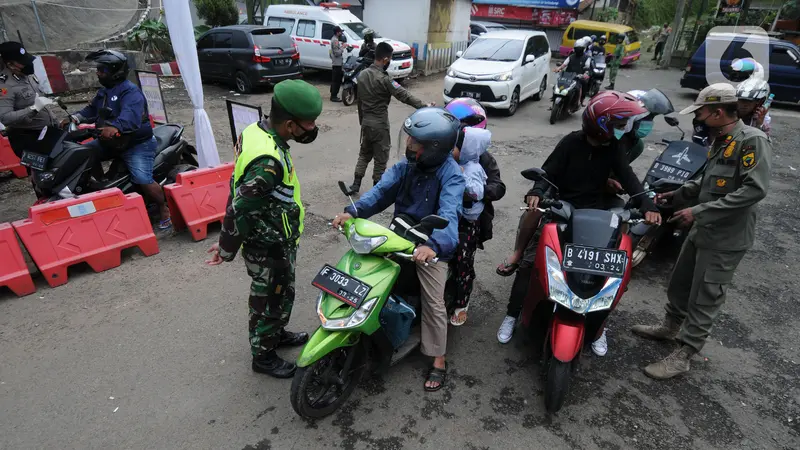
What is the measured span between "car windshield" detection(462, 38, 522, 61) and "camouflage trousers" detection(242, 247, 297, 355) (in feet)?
32.1

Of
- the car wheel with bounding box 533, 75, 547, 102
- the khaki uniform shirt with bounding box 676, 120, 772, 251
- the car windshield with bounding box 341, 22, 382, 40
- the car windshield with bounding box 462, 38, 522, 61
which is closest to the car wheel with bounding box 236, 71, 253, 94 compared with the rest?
the car windshield with bounding box 341, 22, 382, 40

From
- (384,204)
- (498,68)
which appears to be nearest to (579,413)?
(384,204)

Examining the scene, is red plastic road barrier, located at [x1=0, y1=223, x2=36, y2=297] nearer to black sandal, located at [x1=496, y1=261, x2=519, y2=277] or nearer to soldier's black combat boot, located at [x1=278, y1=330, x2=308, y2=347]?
soldier's black combat boot, located at [x1=278, y1=330, x2=308, y2=347]

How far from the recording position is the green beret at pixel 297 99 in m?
2.45

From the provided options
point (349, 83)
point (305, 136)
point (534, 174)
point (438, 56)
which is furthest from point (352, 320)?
point (438, 56)

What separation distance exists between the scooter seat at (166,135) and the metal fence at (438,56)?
12.0 meters

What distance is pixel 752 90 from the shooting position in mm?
3594

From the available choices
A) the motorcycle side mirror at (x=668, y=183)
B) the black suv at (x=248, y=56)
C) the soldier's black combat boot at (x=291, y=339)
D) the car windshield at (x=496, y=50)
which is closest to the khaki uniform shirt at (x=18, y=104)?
the soldier's black combat boot at (x=291, y=339)

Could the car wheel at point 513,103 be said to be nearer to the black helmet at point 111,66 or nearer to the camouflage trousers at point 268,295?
the black helmet at point 111,66

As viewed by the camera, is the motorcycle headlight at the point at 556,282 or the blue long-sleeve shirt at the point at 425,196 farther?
the blue long-sleeve shirt at the point at 425,196

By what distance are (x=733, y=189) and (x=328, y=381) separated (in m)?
2.96

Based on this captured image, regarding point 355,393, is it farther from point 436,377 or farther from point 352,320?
point 352,320

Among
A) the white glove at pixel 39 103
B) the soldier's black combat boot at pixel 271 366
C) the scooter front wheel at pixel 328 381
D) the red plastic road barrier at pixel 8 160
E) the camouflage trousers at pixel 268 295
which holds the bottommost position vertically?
the red plastic road barrier at pixel 8 160

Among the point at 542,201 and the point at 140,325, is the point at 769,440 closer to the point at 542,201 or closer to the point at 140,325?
the point at 542,201
